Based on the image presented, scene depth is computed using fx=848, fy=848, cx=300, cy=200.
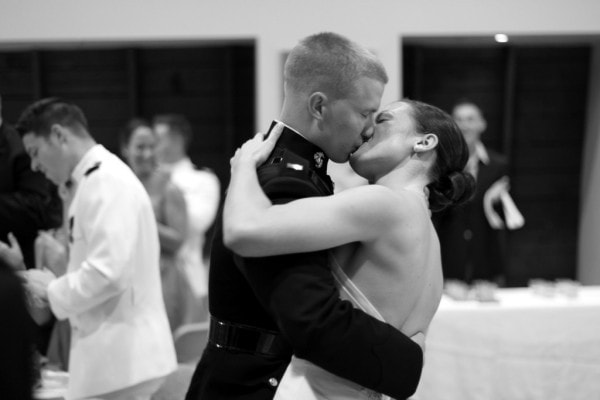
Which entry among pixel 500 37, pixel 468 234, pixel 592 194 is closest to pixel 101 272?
pixel 468 234

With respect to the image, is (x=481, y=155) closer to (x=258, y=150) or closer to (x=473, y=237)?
(x=473, y=237)

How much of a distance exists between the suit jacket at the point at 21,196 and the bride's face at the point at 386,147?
1.96 metres

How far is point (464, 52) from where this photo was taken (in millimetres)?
7527

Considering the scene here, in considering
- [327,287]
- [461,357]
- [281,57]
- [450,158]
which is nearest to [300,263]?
[327,287]

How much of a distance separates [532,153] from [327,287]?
21.1 ft

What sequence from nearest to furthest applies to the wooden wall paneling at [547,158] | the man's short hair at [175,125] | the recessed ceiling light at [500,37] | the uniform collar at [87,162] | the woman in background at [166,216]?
the uniform collar at [87,162] → the woman in background at [166,216] → the recessed ceiling light at [500,37] → the man's short hair at [175,125] → the wooden wall paneling at [547,158]

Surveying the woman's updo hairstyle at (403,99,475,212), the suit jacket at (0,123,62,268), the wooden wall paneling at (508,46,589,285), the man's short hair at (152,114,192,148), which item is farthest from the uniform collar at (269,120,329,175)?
the wooden wall paneling at (508,46,589,285)

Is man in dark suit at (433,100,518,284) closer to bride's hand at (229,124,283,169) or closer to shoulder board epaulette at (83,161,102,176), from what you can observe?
shoulder board epaulette at (83,161,102,176)

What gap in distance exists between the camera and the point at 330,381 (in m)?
1.78

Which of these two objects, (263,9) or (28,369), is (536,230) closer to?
(263,9)

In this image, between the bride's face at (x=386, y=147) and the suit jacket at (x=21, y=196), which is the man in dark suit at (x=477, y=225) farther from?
the bride's face at (x=386, y=147)

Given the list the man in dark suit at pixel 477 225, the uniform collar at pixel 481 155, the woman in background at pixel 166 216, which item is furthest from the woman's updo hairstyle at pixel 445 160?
the uniform collar at pixel 481 155

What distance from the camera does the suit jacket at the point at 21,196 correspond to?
3391 millimetres

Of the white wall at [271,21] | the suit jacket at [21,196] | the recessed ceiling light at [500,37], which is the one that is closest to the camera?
the suit jacket at [21,196]
